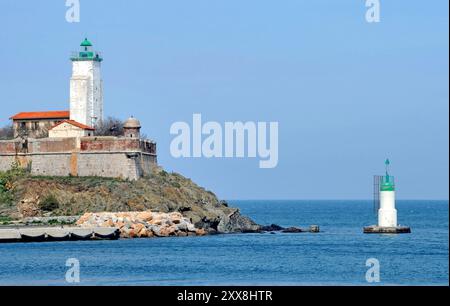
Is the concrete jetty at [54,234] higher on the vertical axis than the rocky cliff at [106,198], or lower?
lower

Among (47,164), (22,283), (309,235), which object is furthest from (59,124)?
(22,283)

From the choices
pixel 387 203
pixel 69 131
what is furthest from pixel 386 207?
pixel 69 131

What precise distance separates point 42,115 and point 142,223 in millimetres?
18115

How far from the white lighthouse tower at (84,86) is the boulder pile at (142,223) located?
12.9 meters

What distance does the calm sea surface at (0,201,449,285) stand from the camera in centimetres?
4522

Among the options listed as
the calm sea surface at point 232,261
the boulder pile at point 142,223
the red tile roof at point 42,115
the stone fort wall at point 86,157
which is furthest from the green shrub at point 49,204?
the red tile roof at point 42,115

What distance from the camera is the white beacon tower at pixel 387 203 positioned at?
6234 cm

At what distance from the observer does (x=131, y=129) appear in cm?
7700

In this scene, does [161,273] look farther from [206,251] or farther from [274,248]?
[274,248]

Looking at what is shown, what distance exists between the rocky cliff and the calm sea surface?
4808 mm


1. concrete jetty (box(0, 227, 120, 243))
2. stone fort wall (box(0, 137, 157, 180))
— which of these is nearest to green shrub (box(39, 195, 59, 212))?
stone fort wall (box(0, 137, 157, 180))

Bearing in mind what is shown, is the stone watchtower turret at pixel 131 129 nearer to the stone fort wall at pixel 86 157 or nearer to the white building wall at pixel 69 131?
the stone fort wall at pixel 86 157
